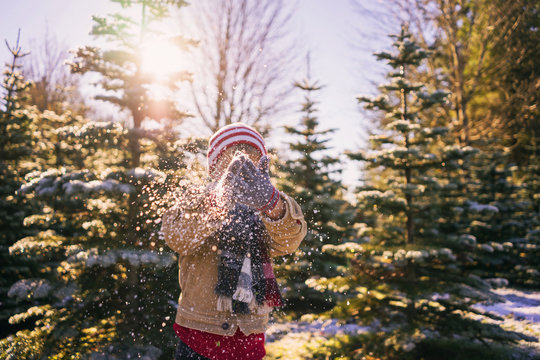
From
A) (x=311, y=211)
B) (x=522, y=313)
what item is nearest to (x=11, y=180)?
(x=311, y=211)

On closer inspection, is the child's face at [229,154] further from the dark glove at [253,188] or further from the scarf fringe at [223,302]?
the scarf fringe at [223,302]

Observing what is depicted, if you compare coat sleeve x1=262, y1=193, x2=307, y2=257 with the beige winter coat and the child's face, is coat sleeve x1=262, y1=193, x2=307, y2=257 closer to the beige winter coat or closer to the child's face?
the beige winter coat

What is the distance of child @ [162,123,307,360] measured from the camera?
1501 millimetres

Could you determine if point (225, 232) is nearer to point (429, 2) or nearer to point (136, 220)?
point (136, 220)

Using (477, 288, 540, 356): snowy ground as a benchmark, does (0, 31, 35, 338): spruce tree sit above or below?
above

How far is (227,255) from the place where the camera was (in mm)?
1592

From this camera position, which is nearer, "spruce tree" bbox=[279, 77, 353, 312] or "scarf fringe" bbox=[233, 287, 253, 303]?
"scarf fringe" bbox=[233, 287, 253, 303]

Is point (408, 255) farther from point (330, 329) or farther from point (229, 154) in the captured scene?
point (229, 154)

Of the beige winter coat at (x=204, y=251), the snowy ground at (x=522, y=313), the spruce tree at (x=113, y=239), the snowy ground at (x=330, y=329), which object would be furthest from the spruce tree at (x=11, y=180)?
the snowy ground at (x=522, y=313)

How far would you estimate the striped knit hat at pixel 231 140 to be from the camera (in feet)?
5.72

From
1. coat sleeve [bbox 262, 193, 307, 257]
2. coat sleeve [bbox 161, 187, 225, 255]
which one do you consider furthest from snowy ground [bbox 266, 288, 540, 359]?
coat sleeve [bbox 161, 187, 225, 255]

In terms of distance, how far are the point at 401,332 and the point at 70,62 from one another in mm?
6502

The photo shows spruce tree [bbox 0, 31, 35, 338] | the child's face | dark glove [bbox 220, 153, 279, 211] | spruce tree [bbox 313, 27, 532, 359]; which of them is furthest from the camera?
spruce tree [bbox 0, 31, 35, 338]

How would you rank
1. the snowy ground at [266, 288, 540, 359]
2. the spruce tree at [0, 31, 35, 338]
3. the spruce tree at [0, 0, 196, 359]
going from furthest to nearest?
the spruce tree at [0, 31, 35, 338], the snowy ground at [266, 288, 540, 359], the spruce tree at [0, 0, 196, 359]
